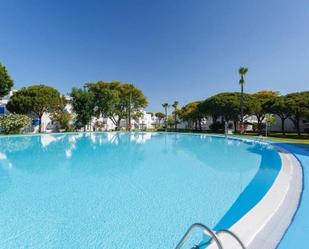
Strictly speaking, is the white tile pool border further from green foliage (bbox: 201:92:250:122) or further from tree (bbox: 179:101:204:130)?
tree (bbox: 179:101:204:130)

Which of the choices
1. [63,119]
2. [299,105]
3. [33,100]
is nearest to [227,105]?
[299,105]

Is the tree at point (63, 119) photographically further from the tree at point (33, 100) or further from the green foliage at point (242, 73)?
the green foliage at point (242, 73)

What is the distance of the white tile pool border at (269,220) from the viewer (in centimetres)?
270

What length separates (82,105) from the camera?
3156cm

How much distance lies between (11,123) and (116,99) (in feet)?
48.7

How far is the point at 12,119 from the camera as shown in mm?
22562

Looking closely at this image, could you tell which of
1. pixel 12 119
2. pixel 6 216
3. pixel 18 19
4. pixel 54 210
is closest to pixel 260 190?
Answer: pixel 54 210

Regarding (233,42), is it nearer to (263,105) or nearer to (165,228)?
(263,105)

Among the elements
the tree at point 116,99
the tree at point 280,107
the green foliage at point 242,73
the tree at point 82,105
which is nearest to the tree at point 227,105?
the tree at point 280,107

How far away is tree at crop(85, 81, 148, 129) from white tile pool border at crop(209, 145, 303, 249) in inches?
1175

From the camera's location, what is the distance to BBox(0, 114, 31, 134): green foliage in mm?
22219

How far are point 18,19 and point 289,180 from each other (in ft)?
71.2

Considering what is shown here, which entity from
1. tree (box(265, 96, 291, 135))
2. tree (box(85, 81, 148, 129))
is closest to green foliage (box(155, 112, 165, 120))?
tree (box(85, 81, 148, 129))

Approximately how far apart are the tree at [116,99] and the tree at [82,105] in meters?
1.37
